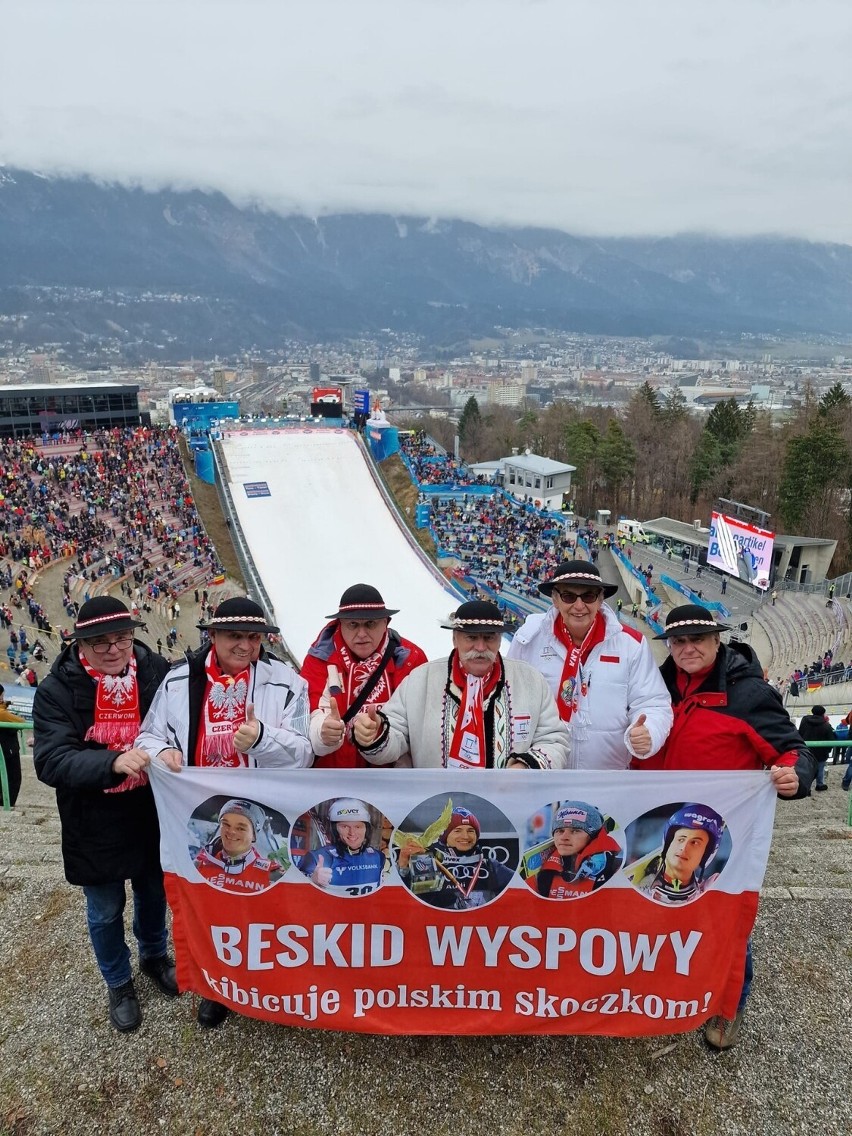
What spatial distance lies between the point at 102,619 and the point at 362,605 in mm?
1183

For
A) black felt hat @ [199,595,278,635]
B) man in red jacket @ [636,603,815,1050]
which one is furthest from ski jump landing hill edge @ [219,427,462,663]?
black felt hat @ [199,595,278,635]

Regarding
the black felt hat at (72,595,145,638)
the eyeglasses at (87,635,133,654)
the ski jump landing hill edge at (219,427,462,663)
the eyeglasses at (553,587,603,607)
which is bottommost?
the ski jump landing hill edge at (219,427,462,663)

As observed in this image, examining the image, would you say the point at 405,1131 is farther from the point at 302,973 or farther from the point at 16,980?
the point at 16,980

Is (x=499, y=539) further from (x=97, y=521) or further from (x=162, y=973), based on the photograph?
(x=162, y=973)

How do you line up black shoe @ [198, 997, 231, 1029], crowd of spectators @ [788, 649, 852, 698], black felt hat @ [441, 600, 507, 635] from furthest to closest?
crowd of spectators @ [788, 649, 852, 698] → black shoe @ [198, 997, 231, 1029] → black felt hat @ [441, 600, 507, 635]

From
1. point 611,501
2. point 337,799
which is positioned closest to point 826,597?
point 611,501

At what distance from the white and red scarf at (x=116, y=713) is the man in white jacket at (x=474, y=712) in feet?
3.62

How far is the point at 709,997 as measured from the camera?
3.06m

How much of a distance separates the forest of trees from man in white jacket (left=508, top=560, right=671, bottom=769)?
116 ft

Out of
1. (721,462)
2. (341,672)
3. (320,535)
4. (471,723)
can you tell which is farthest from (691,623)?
(721,462)

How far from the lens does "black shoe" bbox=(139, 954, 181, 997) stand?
3.44 meters

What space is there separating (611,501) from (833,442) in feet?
59.4

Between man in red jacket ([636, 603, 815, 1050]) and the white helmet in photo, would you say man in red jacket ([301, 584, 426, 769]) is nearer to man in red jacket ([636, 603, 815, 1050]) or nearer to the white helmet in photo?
the white helmet in photo

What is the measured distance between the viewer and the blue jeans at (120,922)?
3.15 m
